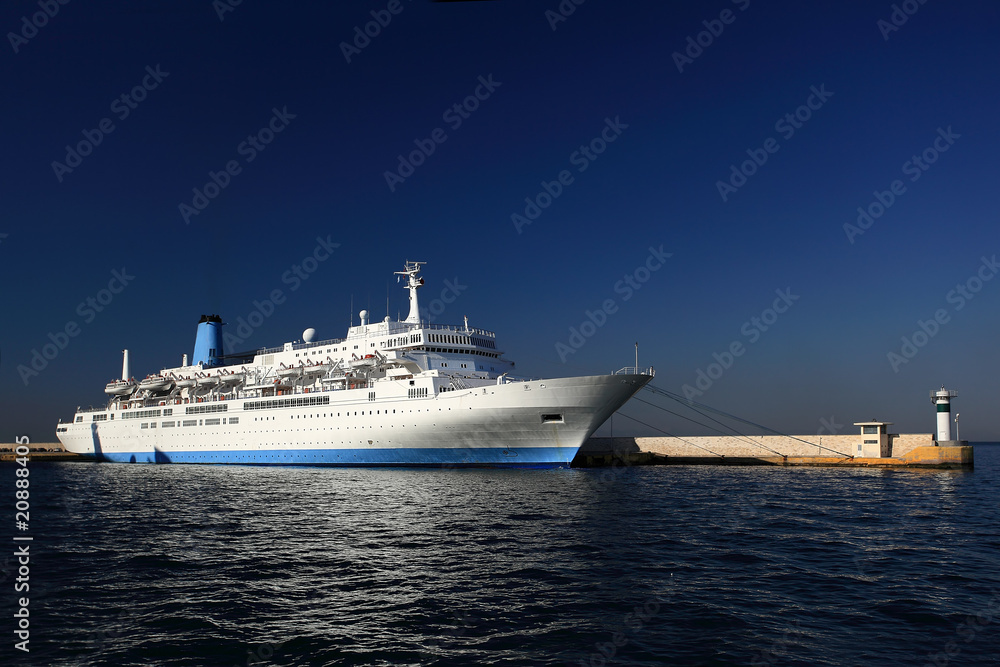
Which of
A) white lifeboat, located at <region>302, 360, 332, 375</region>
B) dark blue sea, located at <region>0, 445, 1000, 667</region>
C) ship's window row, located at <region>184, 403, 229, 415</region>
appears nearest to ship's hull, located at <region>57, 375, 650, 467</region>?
ship's window row, located at <region>184, 403, 229, 415</region>

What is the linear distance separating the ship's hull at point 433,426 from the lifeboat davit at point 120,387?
19245mm

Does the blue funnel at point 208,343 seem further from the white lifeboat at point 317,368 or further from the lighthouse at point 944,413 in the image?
the lighthouse at point 944,413

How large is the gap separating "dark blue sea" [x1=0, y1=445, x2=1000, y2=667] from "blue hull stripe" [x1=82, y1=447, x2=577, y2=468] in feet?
44.7

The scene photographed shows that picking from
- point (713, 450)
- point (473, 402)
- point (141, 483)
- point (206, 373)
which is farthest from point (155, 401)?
point (713, 450)

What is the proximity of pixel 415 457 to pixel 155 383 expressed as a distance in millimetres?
36076

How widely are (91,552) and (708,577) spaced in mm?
16000

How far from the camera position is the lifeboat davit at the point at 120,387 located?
228 feet

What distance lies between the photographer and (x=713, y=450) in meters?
57.5

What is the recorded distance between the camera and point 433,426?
4278cm

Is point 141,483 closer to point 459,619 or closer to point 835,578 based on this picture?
point 459,619

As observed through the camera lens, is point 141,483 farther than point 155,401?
A: No

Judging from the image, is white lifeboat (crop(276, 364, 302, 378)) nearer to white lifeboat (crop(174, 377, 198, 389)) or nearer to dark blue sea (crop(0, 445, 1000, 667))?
white lifeboat (crop(174, 377, 198, 389))

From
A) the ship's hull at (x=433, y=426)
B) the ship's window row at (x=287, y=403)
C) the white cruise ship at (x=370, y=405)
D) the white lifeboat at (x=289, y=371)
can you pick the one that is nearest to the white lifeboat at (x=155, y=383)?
the white cruise ship at (x=370, y=405)

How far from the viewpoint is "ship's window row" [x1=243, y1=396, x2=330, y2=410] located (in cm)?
4878
